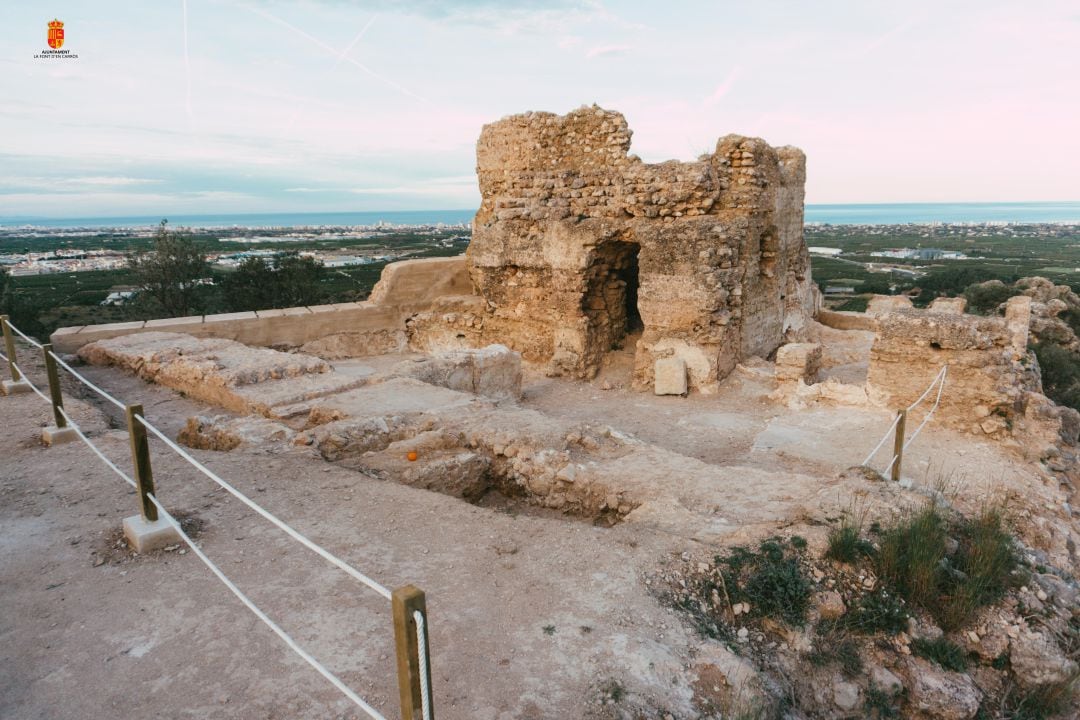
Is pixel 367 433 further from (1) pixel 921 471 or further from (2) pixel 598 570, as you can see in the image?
(1) pixel 921 471

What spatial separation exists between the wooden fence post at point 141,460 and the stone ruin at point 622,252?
309 inches


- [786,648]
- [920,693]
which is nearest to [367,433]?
[786,648]

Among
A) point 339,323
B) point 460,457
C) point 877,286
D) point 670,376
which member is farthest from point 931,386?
point 877,286

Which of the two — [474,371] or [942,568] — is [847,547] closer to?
[942,568]

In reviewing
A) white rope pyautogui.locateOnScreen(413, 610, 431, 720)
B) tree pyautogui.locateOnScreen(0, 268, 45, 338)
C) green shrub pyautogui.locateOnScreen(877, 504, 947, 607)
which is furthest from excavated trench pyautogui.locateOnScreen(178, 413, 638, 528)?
tree pyautogui.locateOnScreen(0, 268, 45, 338)

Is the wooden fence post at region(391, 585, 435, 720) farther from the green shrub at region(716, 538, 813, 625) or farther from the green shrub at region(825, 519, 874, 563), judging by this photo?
the green shrub at region(825, 519, 874, 563)

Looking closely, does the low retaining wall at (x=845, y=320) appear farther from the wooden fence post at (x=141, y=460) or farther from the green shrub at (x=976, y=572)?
the wooden fence post at (x=141, y=460)

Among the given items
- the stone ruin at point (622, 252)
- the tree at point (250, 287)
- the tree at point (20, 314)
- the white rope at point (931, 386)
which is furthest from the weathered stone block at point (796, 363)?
the tree at point (20, 314)

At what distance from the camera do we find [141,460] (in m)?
3.90

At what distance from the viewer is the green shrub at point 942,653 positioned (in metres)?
3.59

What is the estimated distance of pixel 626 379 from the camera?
1155cm

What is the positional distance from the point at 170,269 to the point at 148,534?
53.9 feet

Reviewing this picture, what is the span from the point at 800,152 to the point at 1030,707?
34.6ft

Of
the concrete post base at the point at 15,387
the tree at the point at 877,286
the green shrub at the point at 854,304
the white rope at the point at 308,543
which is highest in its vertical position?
the white rope at the point at 308,543
